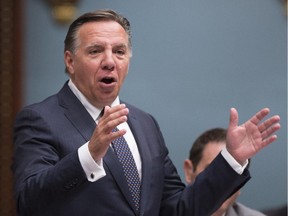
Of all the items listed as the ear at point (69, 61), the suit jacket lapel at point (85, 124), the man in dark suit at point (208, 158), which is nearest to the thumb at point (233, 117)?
the suit jacket lapel at point (85, 124)

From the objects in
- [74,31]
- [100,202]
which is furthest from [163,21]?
[100,202]

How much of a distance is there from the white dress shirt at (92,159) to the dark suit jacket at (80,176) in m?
0.01

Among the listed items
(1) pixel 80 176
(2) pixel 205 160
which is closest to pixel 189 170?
(2) pixel 205 160

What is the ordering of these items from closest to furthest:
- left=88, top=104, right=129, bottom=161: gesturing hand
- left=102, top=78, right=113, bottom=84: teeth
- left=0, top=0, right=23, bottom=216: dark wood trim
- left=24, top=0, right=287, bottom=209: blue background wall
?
left=88, top=104, right=129, bottom=161: gesturing hand < left=102, top=78, right=113, bottom=84: teeth < left=0, top=0, right=23, bottom=216: dark wood trim < left=24, top=0, right=287, bottom=209: blue background wall

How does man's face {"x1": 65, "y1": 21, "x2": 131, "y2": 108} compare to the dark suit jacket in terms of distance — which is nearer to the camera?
the dark suit jacket

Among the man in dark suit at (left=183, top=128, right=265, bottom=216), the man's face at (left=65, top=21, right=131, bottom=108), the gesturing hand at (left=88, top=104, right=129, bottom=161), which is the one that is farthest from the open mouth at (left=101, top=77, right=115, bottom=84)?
the man in dark suit at (left=183, top=128, right=265, bottom=216)

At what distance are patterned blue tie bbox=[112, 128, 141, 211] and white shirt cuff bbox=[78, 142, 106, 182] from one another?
151 mm

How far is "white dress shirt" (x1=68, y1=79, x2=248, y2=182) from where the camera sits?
152cm

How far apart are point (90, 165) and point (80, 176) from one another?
3 centimetres

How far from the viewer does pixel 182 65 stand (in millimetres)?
3000

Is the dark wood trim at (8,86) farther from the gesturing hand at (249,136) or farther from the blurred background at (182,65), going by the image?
the gesturing hand at (249,136)

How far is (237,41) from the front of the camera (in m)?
3.07

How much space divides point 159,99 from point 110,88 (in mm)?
1278

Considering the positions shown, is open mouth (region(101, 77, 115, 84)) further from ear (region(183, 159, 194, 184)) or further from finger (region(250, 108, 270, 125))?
ear (region(183, 159, 194, 184))
